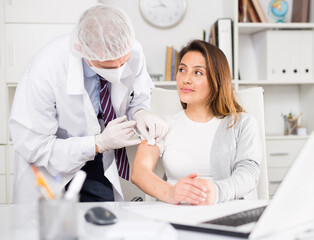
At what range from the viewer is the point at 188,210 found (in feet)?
3.43

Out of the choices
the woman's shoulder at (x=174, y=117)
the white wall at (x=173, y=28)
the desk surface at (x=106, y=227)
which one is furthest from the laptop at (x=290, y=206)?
the white wall at (x=173, y=28)

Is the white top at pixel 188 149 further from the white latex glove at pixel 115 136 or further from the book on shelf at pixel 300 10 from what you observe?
the book on shelf at pixel 300 10

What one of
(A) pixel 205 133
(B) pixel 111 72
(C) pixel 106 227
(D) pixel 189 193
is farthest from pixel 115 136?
(C) pixel 106 227

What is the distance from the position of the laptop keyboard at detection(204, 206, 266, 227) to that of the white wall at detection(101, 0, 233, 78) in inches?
88.0

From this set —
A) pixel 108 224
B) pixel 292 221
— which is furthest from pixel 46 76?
pixel 292 221

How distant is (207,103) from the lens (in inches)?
64.9

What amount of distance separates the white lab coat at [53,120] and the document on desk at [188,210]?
1.91 ft

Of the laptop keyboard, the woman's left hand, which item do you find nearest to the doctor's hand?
the woman's left hand

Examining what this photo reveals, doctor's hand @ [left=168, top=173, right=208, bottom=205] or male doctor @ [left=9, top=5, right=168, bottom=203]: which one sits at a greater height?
male doctor @ [left=9, top=5, right=168, bottom=203]

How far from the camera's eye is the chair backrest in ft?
5.28

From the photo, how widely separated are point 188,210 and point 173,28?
230 cm

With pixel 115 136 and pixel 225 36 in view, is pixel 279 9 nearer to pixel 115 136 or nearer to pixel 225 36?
pixel 225 36

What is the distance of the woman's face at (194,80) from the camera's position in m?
1.59

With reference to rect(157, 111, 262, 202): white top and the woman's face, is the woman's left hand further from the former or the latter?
the woman's face
